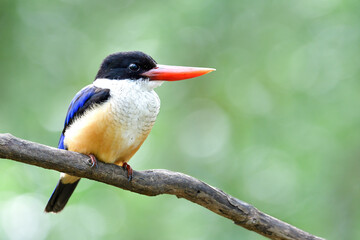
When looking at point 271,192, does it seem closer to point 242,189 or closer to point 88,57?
point 242,189

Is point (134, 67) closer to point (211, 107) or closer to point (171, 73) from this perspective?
point (171, 73)

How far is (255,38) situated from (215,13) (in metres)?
0.72

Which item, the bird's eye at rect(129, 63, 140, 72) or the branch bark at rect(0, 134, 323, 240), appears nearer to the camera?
the branch bark at rect(0, 134, 323, 240)

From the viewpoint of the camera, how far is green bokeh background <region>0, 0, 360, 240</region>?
5199 millimetres

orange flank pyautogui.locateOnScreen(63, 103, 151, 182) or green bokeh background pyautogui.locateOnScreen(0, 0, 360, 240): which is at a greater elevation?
green bokeh background pyautogui.locateOnScreen(0, 0, 360, 240)

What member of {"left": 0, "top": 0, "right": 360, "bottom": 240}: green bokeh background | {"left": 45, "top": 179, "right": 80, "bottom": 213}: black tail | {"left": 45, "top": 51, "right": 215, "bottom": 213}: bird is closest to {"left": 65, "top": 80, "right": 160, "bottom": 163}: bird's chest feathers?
{"left": 45, "top": 51, "right": 215, "bottom": 213}: bird

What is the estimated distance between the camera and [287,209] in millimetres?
5141

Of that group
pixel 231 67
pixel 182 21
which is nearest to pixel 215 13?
pixel 182 21

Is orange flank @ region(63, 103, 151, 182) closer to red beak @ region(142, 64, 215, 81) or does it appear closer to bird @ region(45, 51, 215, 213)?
bird @ region(45, 51, 215, 213)

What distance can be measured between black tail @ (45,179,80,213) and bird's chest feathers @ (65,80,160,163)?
510 mm

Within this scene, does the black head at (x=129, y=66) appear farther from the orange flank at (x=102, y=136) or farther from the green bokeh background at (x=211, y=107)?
the green bokeh background at (x=211, y=107)

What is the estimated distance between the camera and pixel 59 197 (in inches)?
150

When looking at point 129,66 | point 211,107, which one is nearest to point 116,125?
point 129,66

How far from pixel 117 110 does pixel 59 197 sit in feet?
3.22
